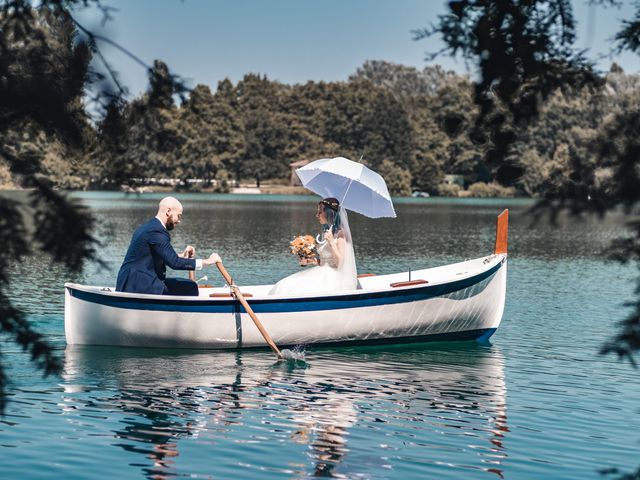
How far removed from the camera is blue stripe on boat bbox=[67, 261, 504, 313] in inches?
510

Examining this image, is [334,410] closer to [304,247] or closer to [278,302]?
[278,302]

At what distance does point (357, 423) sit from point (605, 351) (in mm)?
5645

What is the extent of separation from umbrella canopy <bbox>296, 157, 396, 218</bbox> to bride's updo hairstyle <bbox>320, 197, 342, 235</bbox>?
59cm

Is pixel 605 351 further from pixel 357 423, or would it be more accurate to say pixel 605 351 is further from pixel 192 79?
pixel 357 423

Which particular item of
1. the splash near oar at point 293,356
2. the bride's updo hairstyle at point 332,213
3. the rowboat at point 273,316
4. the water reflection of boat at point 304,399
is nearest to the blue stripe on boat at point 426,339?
the rowboat at point 273,316

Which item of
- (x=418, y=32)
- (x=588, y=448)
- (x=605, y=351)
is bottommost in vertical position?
(x=588, y=448)

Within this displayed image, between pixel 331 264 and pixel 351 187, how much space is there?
Answer: 1.25m

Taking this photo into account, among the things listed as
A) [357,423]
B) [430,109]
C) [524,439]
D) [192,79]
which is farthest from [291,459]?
[430,109]

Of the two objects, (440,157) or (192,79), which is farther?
(440,157)

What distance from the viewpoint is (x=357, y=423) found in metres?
9.59

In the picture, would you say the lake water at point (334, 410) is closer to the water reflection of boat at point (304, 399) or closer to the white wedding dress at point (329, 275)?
the water reflection of boat at point (304, 399)

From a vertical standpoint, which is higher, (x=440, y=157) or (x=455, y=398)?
(x=440, y=157)

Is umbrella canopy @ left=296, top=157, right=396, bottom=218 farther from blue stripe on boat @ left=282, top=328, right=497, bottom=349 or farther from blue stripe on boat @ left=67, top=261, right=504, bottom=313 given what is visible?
blue stripe on boat @ left=282, top=328, right=497, bottom=349

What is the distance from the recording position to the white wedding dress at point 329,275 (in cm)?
1385
